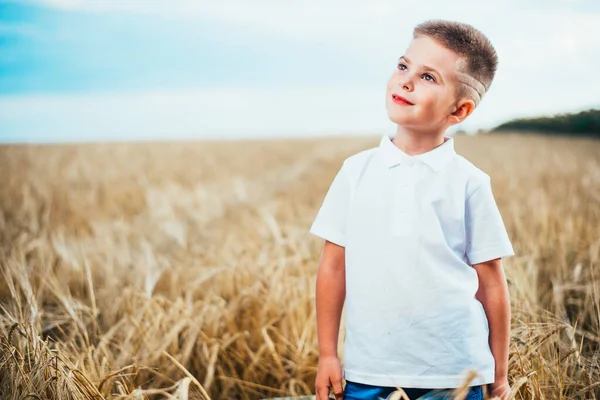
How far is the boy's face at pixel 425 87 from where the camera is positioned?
1.25 m

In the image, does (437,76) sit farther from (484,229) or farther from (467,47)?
(484,229)

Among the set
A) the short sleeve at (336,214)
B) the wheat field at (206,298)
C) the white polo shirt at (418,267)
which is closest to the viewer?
the white polo shirt at (418,267)

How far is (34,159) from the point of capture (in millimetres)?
8562

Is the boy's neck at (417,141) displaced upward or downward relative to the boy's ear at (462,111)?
downward

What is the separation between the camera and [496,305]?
1.31m

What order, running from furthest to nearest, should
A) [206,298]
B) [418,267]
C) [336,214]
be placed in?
1. [206,298]
2. [336,214]
3. [418,267]

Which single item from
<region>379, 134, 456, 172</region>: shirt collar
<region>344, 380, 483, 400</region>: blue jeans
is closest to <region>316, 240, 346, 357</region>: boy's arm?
<region>344, 380, 483, 400</region>: blue jeans

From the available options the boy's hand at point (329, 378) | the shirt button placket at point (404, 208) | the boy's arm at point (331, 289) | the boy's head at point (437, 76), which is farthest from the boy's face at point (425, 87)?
the boy's hand at point (329, 378)

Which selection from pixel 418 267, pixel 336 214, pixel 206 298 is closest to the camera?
pixel 418 267

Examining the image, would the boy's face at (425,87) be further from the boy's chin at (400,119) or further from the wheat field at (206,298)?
the wheat field at (206,298)

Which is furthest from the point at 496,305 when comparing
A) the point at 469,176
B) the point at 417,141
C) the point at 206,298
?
the point at 206,298

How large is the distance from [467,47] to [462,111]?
0.43ft

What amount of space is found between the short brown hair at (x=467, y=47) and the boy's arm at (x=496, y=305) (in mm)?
358

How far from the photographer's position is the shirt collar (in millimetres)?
1281
